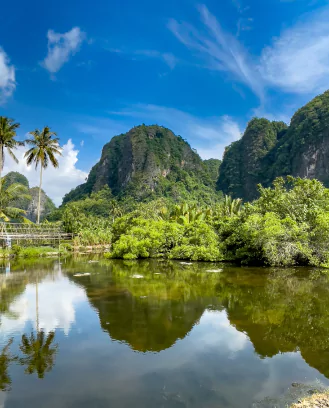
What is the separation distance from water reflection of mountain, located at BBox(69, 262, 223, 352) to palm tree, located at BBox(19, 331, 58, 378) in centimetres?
161

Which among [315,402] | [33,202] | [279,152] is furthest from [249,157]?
[315,402]

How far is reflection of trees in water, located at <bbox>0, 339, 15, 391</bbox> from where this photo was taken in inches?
246

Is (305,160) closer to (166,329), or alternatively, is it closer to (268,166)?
(268,166)

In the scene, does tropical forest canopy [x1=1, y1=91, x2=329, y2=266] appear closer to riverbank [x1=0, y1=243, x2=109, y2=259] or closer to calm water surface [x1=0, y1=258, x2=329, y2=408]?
riverbank [x1=0, y1=243, x2=109, y2=259]

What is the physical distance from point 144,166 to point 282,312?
94966 mm

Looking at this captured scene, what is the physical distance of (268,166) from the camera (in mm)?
108062

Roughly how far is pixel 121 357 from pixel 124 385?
126 cm

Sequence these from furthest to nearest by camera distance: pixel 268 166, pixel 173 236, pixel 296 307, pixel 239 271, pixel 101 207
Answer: pixel 268 166
pixel 101 207
pixel 173 236
pixel 239 271
pixel 296 307

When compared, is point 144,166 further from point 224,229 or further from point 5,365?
point 5,365

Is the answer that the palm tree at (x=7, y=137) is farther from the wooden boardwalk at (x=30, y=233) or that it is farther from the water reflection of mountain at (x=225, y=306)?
the water reflection of mountain at (x=225, y=306)

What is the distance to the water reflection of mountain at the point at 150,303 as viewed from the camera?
900cm

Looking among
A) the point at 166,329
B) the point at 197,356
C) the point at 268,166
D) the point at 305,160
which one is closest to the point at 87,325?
the point at 166,329

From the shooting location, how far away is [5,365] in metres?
7.12

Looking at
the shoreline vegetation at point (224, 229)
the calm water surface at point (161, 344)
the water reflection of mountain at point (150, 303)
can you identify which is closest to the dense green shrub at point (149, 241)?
the shoreline vegetation at point (224, 229)
